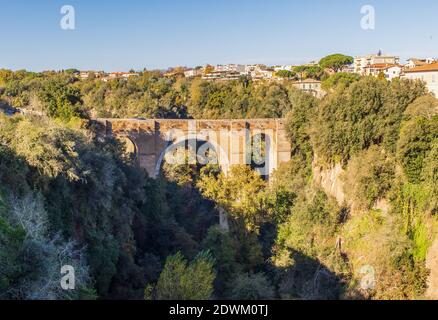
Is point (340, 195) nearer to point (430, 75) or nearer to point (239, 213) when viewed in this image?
point (239, 213)

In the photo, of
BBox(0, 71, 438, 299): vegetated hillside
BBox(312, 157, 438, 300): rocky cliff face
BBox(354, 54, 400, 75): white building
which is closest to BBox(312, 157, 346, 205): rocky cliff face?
BBox(312, 157, 438, 300): rocky cliff face

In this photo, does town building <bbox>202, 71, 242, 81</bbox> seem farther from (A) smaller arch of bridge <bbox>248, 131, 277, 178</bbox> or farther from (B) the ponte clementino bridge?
(B) the ponte clementino bridge

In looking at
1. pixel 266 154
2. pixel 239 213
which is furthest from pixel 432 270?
pixel 266 154

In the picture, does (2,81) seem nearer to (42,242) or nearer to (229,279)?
(229,279)

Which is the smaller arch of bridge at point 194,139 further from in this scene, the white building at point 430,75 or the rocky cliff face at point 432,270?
the rocky cliff face at point 432,270

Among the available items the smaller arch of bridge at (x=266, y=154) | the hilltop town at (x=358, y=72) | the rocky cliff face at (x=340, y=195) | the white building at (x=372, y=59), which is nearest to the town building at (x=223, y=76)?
the hilltop town at (x=358, y=72)

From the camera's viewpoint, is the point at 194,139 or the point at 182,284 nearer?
the point at 182,284

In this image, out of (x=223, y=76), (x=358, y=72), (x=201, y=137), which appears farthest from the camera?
(x=223, y=76)

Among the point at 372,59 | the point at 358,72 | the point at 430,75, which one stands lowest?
the point at 430,75
